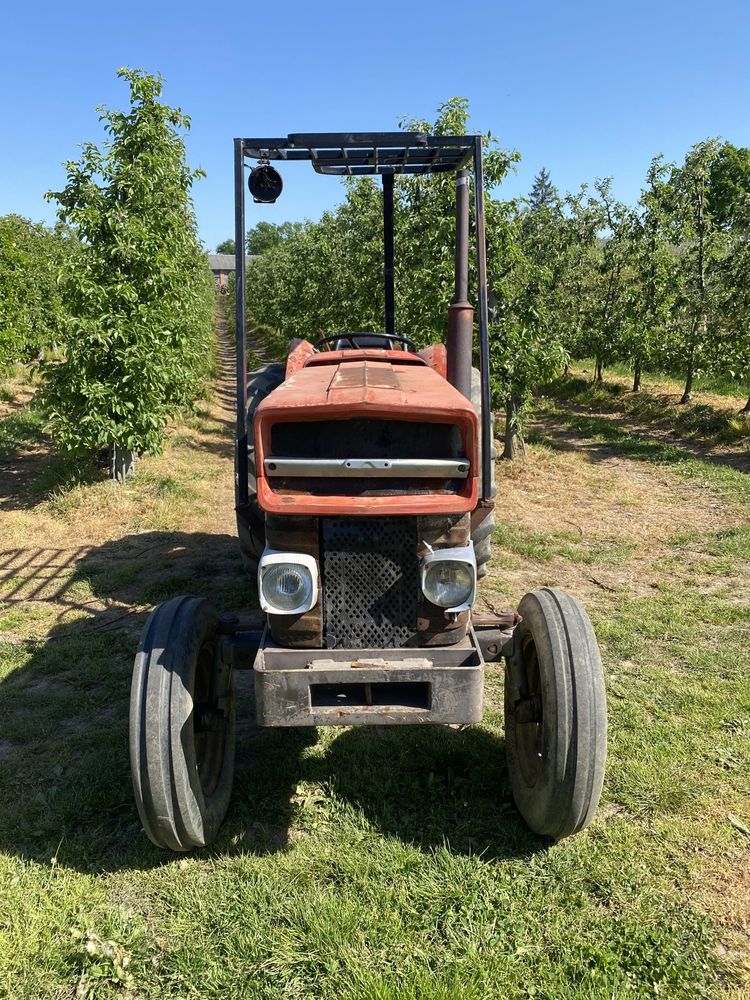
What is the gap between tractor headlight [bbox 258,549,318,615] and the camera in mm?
2631

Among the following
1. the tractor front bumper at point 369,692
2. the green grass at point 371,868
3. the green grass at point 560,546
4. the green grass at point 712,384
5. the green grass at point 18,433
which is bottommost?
the green grass at point 371,868

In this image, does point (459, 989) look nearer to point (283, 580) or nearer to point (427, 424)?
point (283, 580)

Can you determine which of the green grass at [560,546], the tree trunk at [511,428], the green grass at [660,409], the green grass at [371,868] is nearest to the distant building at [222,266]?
the green grass at [660,409]

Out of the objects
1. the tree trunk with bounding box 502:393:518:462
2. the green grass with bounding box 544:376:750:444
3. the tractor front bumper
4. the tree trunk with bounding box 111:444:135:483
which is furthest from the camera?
A: the green grass with bounding box 544:376:750:444

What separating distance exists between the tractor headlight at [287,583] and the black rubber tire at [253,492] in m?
0.65

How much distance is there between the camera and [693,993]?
224 centimetres

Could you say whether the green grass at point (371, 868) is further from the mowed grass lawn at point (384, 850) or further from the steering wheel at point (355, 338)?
the steering wheel at point (355, 338)

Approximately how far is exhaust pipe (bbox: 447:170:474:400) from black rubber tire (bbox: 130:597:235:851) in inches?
71.8

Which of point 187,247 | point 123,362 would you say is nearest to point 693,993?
point 123,362

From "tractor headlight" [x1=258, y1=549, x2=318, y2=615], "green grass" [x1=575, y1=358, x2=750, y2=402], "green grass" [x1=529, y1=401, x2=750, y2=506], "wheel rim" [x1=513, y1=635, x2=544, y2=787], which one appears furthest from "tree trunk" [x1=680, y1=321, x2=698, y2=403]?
"tractor headlight" [x1=258, y1=549, x2=318, y2=615]

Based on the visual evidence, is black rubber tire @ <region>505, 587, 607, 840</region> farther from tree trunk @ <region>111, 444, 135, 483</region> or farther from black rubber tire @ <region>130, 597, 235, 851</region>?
tree trunk @ <region>111, 444, 135, 483</region>

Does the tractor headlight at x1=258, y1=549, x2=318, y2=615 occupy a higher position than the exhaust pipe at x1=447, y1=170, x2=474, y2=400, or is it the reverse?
the exhaust pipe at x1=447, y1=170, x2=474, y2=400

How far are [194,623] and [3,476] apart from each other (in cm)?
799

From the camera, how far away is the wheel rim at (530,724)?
304 cm
